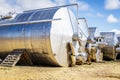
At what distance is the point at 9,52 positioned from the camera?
19.0m

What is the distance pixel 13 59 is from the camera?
17156 mm

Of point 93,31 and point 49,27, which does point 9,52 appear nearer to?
point 49,27

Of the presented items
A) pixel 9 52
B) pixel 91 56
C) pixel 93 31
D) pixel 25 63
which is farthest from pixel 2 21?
pixel 93 31

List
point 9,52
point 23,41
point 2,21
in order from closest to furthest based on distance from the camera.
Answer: point 23,41 < point 9,52 < point 2,21

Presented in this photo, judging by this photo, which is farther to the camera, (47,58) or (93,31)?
(93,31)

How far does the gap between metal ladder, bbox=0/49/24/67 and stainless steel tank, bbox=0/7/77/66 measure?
0.40 metres

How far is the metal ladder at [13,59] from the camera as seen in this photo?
1668 centimetres

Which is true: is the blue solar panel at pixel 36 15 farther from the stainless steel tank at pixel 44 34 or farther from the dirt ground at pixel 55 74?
the dirt ground at pixel 55 74

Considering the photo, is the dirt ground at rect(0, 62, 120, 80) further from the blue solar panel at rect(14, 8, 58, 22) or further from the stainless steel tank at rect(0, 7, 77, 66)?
the blue solar panel at rect(14, 8, 58, 22)

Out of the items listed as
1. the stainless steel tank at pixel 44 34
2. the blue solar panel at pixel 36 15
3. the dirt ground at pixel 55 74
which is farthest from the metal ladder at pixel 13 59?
the blue solar panel at pixel 36 15

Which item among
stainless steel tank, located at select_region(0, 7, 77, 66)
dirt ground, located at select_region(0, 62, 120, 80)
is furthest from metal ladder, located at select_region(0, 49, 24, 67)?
dirt ground, located at select_region(0, 62, 120, 80)

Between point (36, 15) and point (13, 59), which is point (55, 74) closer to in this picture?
point (13, 59)

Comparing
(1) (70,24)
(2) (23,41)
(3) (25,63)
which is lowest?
(3) (25,63)

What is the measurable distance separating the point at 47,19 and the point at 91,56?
23.5 feet
